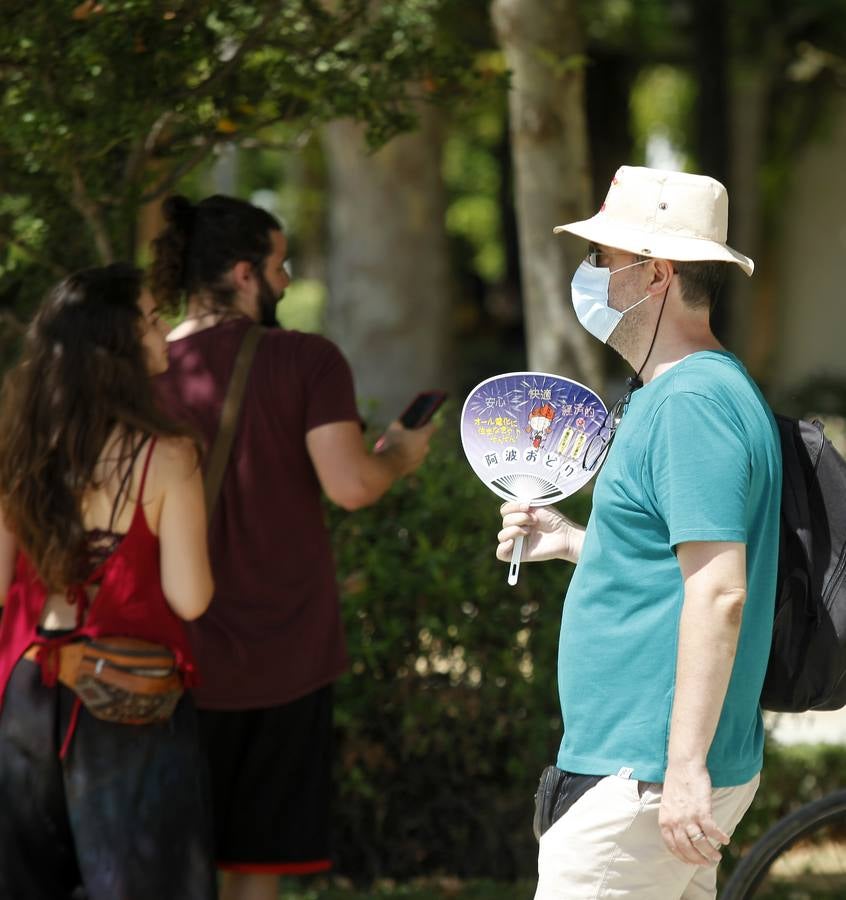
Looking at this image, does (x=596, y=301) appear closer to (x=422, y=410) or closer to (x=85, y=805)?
(x=422, y=410)

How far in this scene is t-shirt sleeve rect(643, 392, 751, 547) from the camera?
7.49ft

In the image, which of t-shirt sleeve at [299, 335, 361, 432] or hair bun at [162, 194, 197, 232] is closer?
t-shirt sleeve at [299, 335, 361, 432]

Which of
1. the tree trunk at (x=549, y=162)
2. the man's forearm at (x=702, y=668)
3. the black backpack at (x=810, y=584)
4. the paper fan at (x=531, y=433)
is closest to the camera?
the man's forearm at (x=702, y=668)

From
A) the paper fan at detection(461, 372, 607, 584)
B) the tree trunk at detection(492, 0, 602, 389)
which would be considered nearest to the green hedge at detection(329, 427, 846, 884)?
the tree trunk at detection(492, 0, 602, 389)

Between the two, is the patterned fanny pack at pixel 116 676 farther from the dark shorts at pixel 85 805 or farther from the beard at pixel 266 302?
the beard at pixel 266 302

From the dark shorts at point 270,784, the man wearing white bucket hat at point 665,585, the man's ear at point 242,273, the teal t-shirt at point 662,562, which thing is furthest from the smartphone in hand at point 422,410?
the teal t-shirt at point 662,562

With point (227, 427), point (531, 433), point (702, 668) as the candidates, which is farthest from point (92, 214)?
point (702, 668)

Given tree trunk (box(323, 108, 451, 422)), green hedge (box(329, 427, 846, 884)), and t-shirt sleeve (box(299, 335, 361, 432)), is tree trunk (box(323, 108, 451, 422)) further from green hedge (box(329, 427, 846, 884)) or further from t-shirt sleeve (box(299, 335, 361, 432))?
t-shirt sleeve (box(299, 335, 361, 432))

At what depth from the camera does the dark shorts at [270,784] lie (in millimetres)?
3559

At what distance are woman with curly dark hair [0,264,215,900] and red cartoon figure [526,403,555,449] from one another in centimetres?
73

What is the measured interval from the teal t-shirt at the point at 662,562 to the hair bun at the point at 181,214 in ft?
5.46

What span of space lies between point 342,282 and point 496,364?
9688mm

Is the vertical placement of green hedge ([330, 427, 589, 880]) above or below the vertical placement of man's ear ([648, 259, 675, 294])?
below

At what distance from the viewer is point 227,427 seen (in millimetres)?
3482
